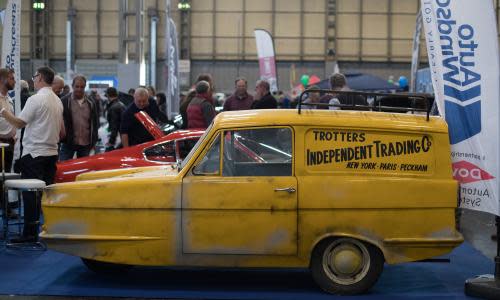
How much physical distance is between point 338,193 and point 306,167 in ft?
1.12

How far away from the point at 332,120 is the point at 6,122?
4.45 metres

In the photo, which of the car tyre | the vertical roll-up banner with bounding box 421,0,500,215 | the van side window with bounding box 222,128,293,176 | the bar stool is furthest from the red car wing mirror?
the vertical roll-up banner with bounding box 421,0,500,215

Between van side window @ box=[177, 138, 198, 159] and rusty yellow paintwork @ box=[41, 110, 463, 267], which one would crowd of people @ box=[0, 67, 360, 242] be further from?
van side window @ box=[177, 138, 198, 159]

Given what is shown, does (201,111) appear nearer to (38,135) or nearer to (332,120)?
(38,135)

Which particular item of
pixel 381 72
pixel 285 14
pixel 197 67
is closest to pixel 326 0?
pixel 285 14

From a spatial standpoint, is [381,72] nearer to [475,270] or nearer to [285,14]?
[285,14]

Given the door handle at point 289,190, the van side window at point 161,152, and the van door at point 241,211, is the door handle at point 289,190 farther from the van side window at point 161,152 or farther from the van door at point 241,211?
the van side window at point 161,152

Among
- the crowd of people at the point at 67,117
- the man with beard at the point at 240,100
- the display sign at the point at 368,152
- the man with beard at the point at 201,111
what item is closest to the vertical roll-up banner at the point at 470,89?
the display sign at the point at 368,152

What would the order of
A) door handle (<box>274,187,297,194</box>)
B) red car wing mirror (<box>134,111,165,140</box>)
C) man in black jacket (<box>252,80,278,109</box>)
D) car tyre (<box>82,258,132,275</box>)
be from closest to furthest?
1. door handle (<box>274,187,297,194</box>)
2. car tyre (<box>82,258,132,275</box>)
3. red car wing mirror (<box>134,111,165,140</box>)
4. man in black jacket (<box>252,80,278,109</box>)

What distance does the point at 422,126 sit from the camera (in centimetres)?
620

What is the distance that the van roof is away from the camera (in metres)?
6.18

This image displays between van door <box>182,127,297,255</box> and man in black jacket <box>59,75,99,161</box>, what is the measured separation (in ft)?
15.0

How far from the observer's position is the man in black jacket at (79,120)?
33.6ft

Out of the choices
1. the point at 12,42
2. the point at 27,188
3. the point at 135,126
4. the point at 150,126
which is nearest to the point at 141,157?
the point at 150,126
